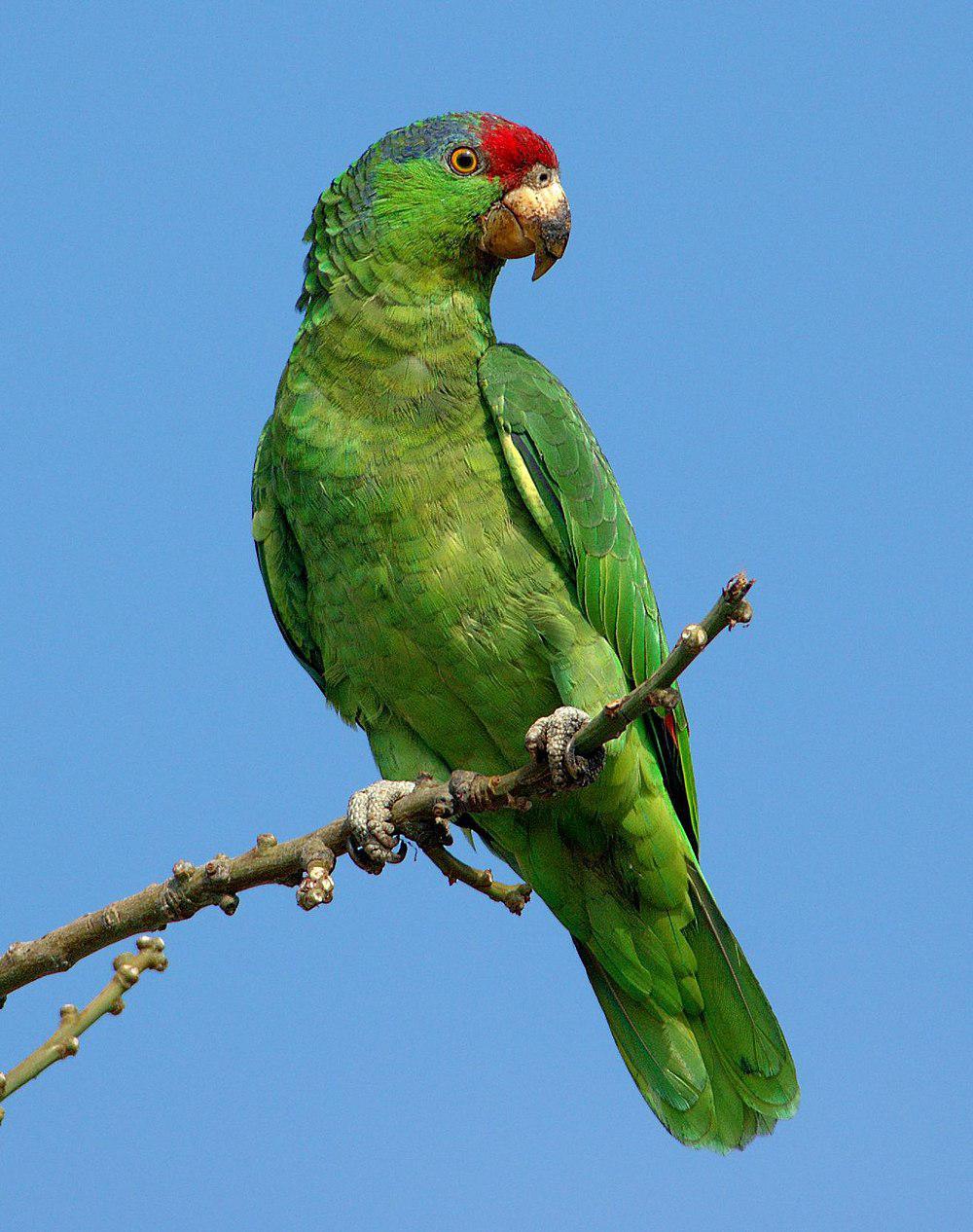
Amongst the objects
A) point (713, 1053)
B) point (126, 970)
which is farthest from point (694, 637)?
point (713, 1053)

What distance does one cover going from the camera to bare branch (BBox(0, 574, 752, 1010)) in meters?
3.24

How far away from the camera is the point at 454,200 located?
479cm

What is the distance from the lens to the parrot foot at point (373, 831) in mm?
4242

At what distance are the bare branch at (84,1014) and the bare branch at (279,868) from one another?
215 millimetres

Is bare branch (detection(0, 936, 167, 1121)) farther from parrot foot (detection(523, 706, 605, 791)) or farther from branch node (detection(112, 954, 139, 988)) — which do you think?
parrot foot (detection(523, 706, 605, 791))

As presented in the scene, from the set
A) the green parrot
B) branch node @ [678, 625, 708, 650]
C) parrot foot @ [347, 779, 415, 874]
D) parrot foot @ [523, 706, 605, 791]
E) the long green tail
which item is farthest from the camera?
the long green tail

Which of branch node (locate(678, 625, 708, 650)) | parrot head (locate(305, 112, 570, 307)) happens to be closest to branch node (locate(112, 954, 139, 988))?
branch node (locate(678, 625, 708, 650))

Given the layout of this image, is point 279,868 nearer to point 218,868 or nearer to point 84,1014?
point 218,868

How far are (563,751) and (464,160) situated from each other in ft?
7.73

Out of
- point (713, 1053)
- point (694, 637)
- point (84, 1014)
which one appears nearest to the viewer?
point (694, 637)

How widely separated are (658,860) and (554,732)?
3.87 feet

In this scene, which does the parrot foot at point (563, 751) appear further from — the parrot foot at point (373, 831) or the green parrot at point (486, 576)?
the parrot foot at point (373, 831)

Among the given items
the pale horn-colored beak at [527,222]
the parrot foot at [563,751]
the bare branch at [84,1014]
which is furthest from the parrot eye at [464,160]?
the bare branch at [84,1014]

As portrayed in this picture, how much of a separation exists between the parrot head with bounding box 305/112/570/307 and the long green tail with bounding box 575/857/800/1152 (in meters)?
2.48
